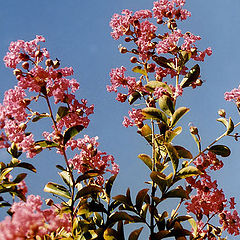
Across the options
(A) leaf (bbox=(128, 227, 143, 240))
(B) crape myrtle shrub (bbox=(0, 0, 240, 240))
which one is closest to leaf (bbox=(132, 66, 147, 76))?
(B) crape myrtle shrub (bbox=(0, 0, 240, 240))

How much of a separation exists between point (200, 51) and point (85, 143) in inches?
44.1

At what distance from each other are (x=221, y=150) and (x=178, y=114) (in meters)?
0.41

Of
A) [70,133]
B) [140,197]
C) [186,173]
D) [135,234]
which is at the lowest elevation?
[135,234]

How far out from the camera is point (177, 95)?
2.07 meters

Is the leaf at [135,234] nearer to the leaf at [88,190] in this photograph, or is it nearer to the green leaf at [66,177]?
the leaf at [88,190]

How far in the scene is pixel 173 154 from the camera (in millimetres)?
1865

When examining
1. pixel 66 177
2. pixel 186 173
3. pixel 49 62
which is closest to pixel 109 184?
pixel 66 177

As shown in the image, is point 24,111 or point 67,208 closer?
point 67,208

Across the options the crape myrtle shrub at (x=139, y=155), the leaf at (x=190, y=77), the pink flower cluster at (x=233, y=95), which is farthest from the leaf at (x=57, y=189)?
the pink flower cluster at (x=233, y=95)

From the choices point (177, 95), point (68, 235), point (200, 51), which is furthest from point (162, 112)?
point (68, 235)

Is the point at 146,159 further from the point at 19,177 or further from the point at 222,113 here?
the point at 19,177

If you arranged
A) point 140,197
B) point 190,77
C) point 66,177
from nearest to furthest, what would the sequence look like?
1. point 140,197
2. point 66,177
3. point 190,77

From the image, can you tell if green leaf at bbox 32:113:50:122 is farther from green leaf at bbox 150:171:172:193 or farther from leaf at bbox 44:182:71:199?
green leaf at bbox 150:171:172:193

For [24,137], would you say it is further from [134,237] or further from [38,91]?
[134,237]
